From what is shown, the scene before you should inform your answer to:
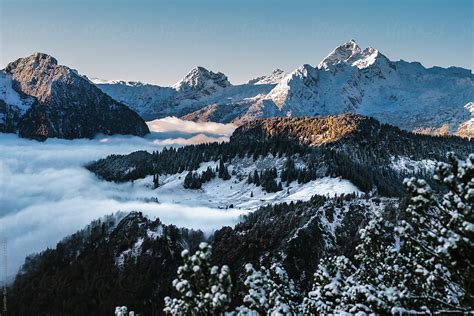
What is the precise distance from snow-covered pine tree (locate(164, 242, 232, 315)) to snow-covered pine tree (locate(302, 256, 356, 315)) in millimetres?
7250

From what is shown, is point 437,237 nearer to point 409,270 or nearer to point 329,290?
point 409,270

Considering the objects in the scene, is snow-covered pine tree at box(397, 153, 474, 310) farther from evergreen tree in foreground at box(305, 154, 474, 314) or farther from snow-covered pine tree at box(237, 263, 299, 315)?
snow-covered pine tree at box(237, 263, 299, 315)

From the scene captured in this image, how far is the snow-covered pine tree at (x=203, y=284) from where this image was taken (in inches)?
765

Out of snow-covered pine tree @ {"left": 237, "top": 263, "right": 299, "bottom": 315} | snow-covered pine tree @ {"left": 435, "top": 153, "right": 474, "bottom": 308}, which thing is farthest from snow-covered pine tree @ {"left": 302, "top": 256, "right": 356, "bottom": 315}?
snow-covered pine tree @ {"left": 435, "top": 153, "right": 474, "bottom": 308}

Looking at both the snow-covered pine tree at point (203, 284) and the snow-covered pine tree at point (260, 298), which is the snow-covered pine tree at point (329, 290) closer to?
the snow-covered pine tree at point (260, 298)

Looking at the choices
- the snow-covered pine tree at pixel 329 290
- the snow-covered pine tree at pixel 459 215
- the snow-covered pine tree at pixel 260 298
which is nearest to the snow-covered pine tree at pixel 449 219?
the snow-covered pine tree at pixel 459 215

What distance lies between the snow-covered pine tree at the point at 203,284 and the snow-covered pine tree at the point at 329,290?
725cm

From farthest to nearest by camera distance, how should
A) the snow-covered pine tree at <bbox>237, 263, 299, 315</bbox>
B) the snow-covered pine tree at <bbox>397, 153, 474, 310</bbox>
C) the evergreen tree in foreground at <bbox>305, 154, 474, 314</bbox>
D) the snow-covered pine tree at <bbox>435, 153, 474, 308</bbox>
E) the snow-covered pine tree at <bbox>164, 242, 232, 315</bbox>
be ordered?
1. the snow-covered pine tree at <bbox>237, 263, 299, 315</bbox>
2. the snow-covered pine tree at <bbox>164, 242, 232, 315</bbox>
3. the evergreen tree in foreground at <bbox>305, 154, 474, 314</bbox>
4. the snow-covered pine tree at <bbox>397, 153, 474, 310</bbox>
5. the snow-covered pine tree at <bbox>435, 153, 474, 308</bbox>

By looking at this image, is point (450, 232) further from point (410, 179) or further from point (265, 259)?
point (265, 259)

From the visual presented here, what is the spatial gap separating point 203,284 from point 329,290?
8.66 metres

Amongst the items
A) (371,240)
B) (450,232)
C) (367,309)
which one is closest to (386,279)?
(371,240)

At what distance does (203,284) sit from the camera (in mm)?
20172

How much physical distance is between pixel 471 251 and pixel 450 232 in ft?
3.31

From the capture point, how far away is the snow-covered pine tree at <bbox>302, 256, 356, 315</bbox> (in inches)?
987
